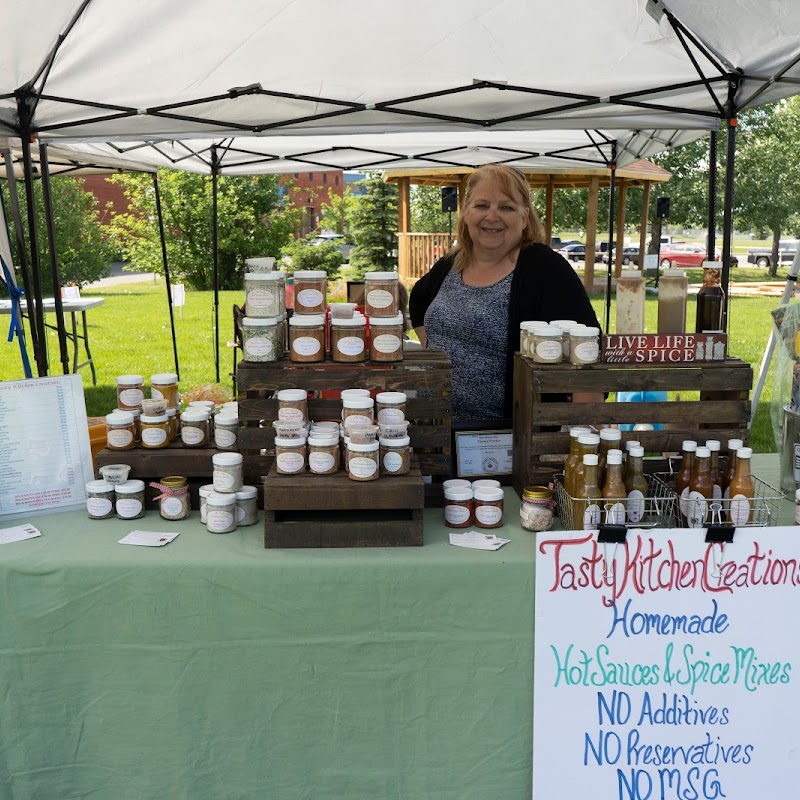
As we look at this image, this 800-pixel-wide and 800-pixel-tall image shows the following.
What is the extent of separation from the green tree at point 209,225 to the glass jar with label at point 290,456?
18484mm

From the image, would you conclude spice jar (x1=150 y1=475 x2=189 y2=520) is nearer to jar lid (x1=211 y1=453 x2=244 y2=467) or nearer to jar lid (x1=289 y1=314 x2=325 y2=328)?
jar lid (x1=211 y1=453 x2=244 y2=467)

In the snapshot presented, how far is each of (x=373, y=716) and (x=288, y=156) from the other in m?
5.42

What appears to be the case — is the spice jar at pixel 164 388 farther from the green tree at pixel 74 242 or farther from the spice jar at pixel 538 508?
the green tree at pixel 74 242

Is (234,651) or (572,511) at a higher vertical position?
(572,511)

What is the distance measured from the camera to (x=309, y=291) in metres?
1.97

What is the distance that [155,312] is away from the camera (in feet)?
46.2

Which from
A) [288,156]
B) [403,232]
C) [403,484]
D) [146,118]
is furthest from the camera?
[403,232]

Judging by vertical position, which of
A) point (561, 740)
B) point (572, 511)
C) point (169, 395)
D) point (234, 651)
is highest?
point (169, 395)

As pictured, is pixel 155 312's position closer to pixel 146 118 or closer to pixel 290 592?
pixel 146 118

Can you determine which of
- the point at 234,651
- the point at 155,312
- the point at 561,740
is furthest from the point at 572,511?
the point at 155,312

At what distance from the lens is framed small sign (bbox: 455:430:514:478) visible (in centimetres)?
229

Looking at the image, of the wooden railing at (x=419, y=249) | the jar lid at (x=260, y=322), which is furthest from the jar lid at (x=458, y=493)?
the wooden railing at (x=419, y=249)

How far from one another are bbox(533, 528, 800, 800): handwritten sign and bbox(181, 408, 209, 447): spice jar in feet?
3.03

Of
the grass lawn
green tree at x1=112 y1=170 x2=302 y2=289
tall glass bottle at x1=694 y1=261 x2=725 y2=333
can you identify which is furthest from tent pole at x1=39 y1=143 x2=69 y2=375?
green tree at x1=112 y1=170 x2=302 y2=289
